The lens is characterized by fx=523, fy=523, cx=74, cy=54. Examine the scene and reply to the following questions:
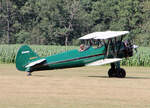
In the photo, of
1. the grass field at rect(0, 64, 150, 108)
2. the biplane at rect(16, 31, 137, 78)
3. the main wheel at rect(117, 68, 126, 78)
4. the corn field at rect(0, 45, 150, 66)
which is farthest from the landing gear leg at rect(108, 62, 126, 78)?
the corn field at rect(0, 45, 150, 66)

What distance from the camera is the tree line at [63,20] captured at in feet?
227

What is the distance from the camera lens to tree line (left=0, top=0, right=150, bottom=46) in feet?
227

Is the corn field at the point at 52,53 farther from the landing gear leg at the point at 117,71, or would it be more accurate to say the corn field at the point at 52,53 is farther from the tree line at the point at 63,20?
the tree line at the point at 63,20

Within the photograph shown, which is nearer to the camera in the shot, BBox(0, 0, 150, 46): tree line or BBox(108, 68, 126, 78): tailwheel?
BBox(108, 68, 126, 78): tailwheel

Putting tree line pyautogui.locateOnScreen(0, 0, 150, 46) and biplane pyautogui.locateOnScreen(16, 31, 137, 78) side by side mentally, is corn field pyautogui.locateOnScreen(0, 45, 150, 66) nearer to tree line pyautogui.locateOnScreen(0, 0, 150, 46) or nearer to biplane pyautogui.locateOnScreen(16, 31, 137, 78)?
biplane pyautogui.locateOnScreen(16, 31, 137, 78)

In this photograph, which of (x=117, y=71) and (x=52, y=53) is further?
(x=52, y=53)

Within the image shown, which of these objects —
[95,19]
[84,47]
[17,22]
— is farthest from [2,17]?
[84,47]

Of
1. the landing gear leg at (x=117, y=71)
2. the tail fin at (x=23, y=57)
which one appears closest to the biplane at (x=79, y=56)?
the tail fin at (x=23, y=57)

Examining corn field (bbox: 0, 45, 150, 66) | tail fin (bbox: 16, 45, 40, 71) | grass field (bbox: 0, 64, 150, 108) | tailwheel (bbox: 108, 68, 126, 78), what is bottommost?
corn field (bbox: 0, 45, 150, 66)

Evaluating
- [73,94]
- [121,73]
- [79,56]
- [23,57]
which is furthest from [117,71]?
[73,94]

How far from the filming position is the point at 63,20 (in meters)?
69.9

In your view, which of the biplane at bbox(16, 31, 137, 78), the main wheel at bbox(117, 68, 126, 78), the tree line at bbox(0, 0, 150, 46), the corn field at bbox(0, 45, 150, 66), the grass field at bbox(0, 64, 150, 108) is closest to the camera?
the grass field at bbox(0, 64, 150, 108)

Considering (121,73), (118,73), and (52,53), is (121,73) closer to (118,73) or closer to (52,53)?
(118,73)

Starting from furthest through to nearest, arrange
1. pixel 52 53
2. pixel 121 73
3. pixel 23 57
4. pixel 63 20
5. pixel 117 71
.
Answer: pixel 63 20, pixel 52 53, pixel 117 71, pixel 121 73, pixel 23 57
